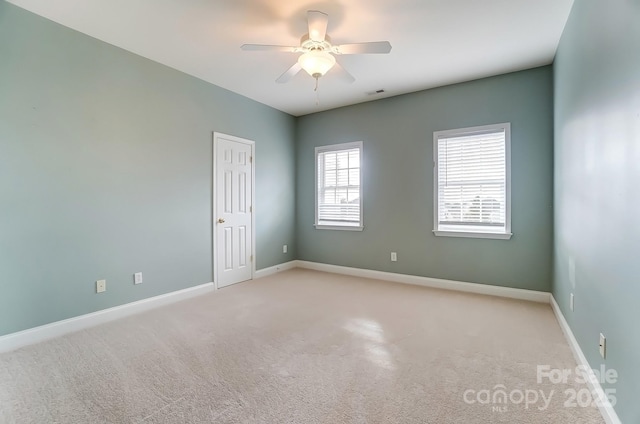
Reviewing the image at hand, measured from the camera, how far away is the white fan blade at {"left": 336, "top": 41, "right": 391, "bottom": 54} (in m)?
2.42

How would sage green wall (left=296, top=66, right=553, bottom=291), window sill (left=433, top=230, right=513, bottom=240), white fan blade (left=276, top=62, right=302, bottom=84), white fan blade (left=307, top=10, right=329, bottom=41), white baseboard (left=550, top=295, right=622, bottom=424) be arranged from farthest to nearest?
1. window sill (left=433, top=230, right=513, bottom=240)
2. sage green wall (left=296, top=66, right=553, bottom=291)
3. white fan blade (left=276, top=62, right=302, bottom=84)
4. white fan blade (left=307, top=10, right=329, bottom=41)
5. white baseboard (left=550, top=295, right=622, bottom=424)

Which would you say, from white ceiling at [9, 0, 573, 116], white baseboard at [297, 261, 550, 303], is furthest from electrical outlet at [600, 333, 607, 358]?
white ceiling at [9, 0, 573, 116]

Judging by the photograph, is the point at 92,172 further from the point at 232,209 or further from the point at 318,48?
the point at 318,48

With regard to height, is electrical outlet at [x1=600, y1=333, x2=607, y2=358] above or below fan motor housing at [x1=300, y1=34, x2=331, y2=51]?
below

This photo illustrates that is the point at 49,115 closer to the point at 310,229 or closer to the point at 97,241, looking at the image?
the point at 97,241

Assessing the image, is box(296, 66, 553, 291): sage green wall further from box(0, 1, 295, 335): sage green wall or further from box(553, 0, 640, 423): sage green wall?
box(0, 1, 295, 335): sage green wall

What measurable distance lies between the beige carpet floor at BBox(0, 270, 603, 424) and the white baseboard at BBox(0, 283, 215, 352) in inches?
5.3

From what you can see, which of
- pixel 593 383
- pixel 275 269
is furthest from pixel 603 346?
pixel 275 269

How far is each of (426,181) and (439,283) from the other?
1474 millimetres

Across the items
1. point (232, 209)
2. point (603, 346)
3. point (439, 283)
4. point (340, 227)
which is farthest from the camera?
point (340, 227)

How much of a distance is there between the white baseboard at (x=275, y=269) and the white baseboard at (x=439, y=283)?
0.86 feet

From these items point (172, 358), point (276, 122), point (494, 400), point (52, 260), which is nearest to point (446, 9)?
point (494, 400)

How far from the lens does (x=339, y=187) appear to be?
206 inches

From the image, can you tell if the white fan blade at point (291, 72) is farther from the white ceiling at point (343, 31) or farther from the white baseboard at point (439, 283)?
the white baseboard at point (439, 283)
